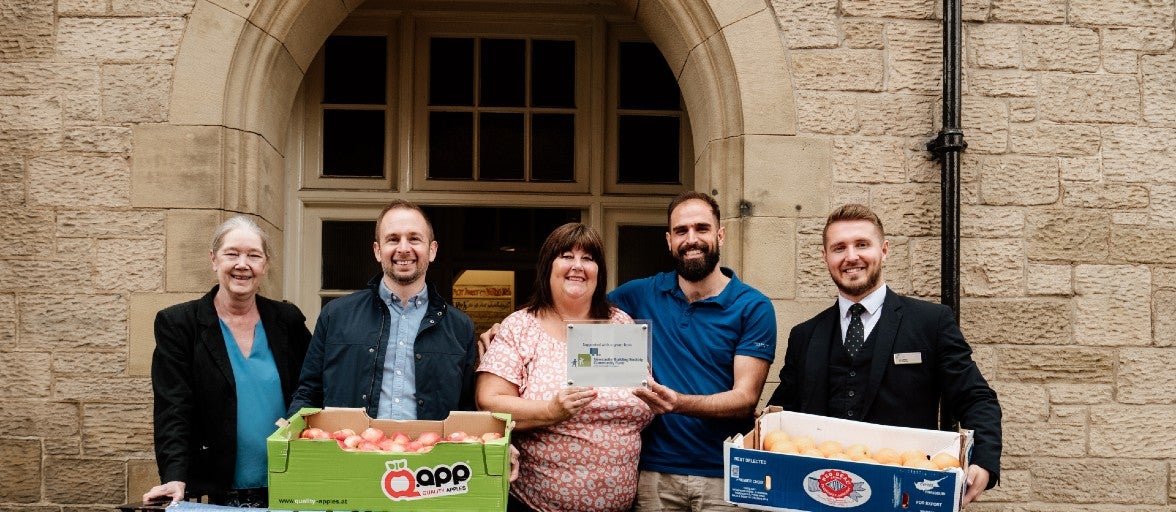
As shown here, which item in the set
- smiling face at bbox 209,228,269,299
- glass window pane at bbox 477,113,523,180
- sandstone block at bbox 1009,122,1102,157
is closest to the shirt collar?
sandstone block at bbox 1009,122,1102,157

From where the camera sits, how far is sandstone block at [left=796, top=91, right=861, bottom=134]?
371 cm

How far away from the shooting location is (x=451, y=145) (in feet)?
16.9

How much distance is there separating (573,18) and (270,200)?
89.3 inches

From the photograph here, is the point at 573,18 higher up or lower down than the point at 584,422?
higher up

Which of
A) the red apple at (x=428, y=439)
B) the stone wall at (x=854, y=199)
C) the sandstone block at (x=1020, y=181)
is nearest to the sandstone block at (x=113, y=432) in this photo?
the stone wall at (x=854, y=199)

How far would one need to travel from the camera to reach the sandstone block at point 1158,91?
3.77 meters

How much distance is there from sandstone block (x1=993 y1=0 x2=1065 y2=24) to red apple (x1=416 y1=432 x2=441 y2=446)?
3.24 meters

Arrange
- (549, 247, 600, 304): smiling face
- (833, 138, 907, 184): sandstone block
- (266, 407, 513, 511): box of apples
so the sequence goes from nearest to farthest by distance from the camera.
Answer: (266, 407, 513, 511): box of apples < (549, 247, 600, 304): smiling face < (833, 138, 907, 184): sandstone block

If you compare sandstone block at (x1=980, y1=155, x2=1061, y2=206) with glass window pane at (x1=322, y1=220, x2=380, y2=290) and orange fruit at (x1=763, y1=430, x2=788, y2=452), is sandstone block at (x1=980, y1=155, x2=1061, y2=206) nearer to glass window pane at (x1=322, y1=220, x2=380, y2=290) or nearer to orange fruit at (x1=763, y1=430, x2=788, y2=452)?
orange fruit at (x1=763, y1=430, x2=788, y2=452)

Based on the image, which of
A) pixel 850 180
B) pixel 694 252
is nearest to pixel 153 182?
pixel 694 252

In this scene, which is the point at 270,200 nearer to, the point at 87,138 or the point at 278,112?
the point at 278,112

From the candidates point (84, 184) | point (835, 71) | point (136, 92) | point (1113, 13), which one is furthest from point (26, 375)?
point (1113, 13)

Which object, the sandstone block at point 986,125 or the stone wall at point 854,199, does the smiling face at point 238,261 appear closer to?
the stone wall at point 854,199

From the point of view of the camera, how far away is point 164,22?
3650 millimetres
